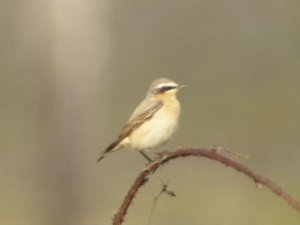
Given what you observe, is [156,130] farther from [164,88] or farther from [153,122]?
[164,88]

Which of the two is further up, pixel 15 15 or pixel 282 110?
pixel 15 15

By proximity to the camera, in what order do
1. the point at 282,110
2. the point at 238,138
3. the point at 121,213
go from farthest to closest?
the point at 282,110 < the point at 238,138 < the point at 121,213

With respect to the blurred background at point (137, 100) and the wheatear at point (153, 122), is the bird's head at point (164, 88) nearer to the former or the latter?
the wheatear at point (153, 122)

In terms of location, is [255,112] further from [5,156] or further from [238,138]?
[5,156]

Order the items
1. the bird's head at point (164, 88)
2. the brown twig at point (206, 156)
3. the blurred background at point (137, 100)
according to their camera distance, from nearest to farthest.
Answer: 1. the brown twig at point (206, 156)
2. the bird's head at point (164, 88)
3. the blurred background at point (137, 100)

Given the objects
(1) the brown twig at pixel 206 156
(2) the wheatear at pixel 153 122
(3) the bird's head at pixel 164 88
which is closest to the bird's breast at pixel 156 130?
(2) the wheatear at pixel 153 122

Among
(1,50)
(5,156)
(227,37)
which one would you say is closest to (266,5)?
(227,37)

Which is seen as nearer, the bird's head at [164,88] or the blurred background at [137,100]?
the bird's head at [164,88]
